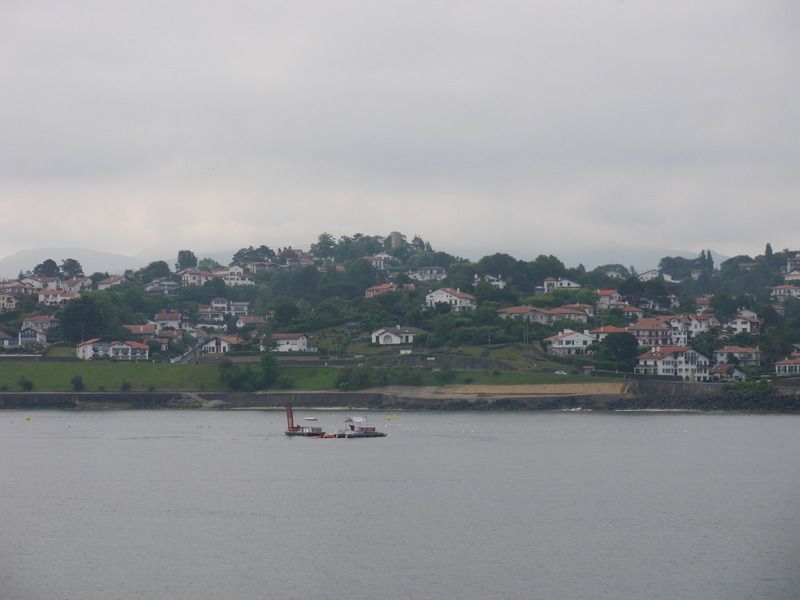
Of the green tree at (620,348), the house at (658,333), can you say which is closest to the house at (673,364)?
the green tree at (620,348)

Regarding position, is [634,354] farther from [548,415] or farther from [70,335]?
[70,335]

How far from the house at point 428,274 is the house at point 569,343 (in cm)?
5505

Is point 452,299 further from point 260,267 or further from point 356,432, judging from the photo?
point 260,267

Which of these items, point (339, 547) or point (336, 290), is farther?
point (336, 290)

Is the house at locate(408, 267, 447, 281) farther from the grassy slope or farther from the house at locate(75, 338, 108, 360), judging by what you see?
the grassy slope

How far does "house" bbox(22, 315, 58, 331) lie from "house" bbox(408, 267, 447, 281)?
52.7 m

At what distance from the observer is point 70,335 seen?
10906 cm

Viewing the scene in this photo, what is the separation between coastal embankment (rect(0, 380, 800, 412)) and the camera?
8625 cm

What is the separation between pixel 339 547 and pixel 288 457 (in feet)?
76.8

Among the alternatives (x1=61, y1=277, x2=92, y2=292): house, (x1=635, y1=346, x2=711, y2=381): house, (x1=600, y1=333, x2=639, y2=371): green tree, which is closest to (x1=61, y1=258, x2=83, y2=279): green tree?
(x1=61, y1=277, x2=92, y2=292): house

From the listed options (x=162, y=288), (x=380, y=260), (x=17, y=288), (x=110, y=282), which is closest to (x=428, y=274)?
(x=380, y=260)

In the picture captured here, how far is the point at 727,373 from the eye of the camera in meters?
96.6

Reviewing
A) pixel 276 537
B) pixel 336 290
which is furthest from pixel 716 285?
pixel 276 537

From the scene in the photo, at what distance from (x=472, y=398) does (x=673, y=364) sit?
705 inches
